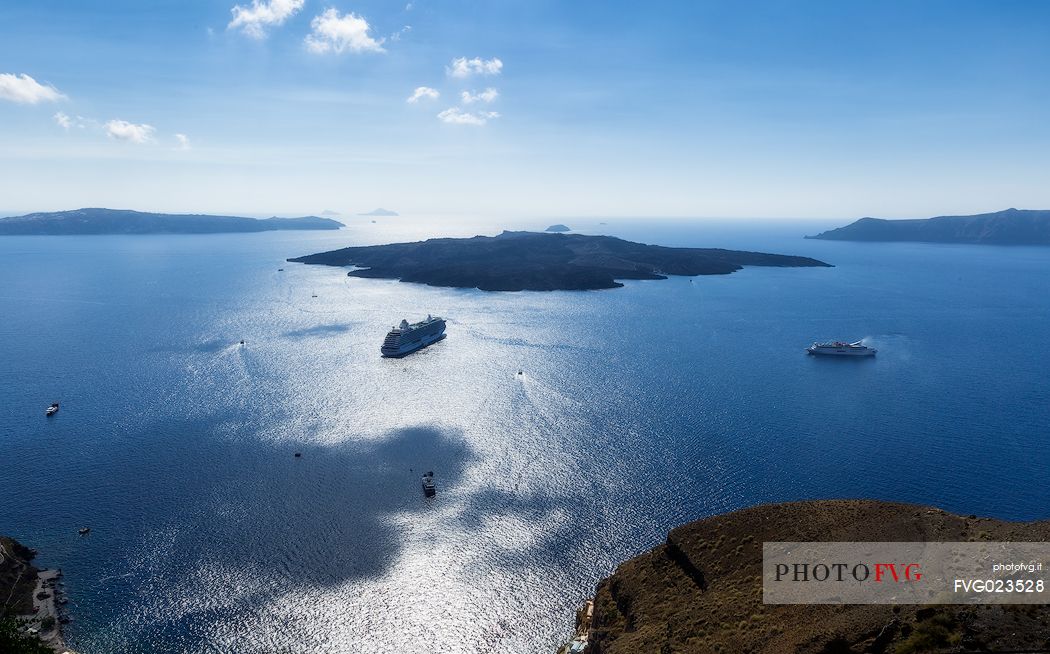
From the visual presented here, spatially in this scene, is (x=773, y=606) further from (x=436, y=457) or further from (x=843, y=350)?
(x=843, y=350)

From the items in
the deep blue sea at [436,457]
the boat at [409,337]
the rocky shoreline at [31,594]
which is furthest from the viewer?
the boat at [409,337]

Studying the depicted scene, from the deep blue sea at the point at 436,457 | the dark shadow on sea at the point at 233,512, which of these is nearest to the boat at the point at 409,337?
the deep blue sea at the point at 436,457

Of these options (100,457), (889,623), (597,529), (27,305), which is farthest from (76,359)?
(889,623)

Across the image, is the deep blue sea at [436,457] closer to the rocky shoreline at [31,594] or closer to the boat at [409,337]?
the rocky shoreline at [31,594]

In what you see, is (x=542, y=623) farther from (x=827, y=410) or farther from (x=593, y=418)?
(x=827, y=410)

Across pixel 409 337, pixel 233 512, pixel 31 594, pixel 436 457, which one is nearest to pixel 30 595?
pixel 31 594

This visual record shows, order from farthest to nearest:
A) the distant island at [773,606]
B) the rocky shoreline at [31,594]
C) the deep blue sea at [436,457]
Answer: the deep blue sea at [436,457], the rocky shoreline at [31,594], the distant island at [773,606]

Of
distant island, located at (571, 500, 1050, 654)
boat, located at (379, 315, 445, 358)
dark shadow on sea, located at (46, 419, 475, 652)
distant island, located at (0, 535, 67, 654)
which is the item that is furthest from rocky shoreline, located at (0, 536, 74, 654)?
boat, located at (379, 315, 445, 358)
